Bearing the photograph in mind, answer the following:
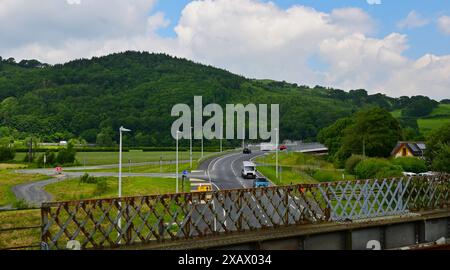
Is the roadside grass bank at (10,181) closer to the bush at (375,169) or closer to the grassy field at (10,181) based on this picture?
the grassy field at (10,181)

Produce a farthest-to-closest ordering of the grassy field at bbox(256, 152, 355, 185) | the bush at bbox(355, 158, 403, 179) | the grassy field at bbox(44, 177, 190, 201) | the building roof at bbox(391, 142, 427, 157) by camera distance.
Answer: the building roof at bbox(391, 142, 427, 157), the grassy field at bbox(256, 152, 355, 185), the bush at bbox(355, 158, 403, 179), the grassy field at bbox(44, 177, 190, 201)

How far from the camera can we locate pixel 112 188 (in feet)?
180

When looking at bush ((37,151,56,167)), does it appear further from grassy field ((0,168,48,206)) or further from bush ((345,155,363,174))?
bush ((345,155,363,174))

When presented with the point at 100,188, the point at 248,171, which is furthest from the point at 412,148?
the point at 100,188

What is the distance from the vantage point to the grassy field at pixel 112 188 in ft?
162

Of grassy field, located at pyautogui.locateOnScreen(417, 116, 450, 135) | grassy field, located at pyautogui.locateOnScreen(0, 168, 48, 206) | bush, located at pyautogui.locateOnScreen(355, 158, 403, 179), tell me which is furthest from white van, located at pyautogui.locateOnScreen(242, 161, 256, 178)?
grassy field, located at pyautogui.locateOnScreen(417, 116, 450, 135)

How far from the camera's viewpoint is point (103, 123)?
6708 inches

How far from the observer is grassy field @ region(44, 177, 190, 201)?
162 feet

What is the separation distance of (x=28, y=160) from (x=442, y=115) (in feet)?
553

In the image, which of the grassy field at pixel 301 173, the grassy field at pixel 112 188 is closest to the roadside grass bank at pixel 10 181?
the grassy field at pixel 112 188

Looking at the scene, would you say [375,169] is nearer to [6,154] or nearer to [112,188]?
[112,188]

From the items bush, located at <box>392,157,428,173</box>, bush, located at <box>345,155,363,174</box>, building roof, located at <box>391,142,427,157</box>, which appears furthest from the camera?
building roof, located at <box>391,142,427,157</box>

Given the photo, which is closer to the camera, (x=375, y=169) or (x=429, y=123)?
(x=375, y=169)
